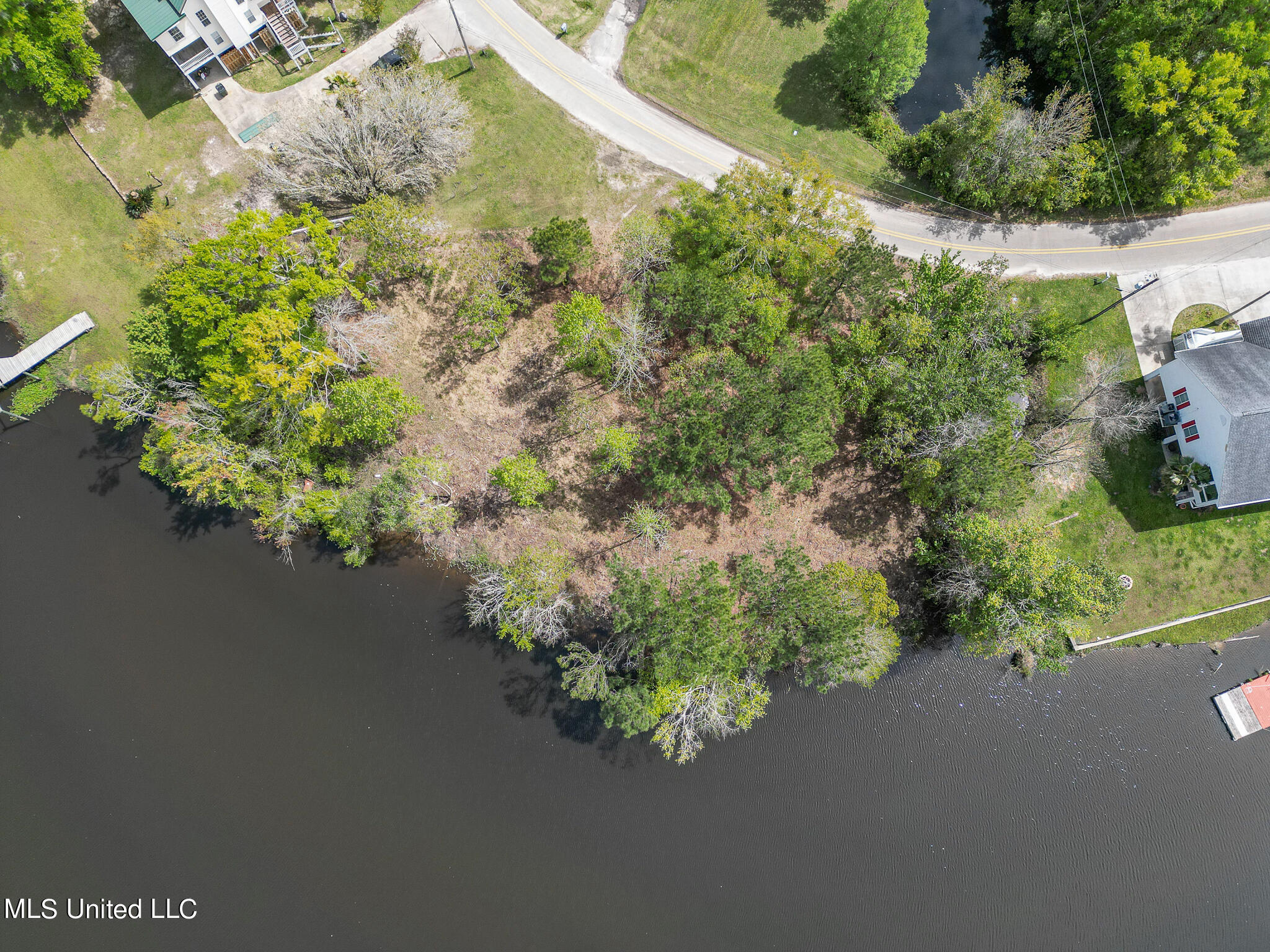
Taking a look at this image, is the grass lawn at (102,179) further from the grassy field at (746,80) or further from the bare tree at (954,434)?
the bare tree at (954,434)

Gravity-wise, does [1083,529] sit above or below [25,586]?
below

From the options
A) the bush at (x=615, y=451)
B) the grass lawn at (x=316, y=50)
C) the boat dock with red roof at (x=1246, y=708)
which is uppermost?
the grass lawn at (x=316, y=50)

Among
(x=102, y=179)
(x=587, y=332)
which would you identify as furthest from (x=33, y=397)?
(x=587, y=332)

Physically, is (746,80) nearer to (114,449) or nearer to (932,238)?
(932,238)

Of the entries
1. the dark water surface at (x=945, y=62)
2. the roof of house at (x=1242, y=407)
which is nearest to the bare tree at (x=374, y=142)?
the dark water surface at (x=945, y=62)

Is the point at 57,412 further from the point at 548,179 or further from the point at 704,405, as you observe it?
the point at 704,405

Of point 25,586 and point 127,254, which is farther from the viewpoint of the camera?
point 127,254

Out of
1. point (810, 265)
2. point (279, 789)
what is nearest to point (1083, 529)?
point (810, 265)
